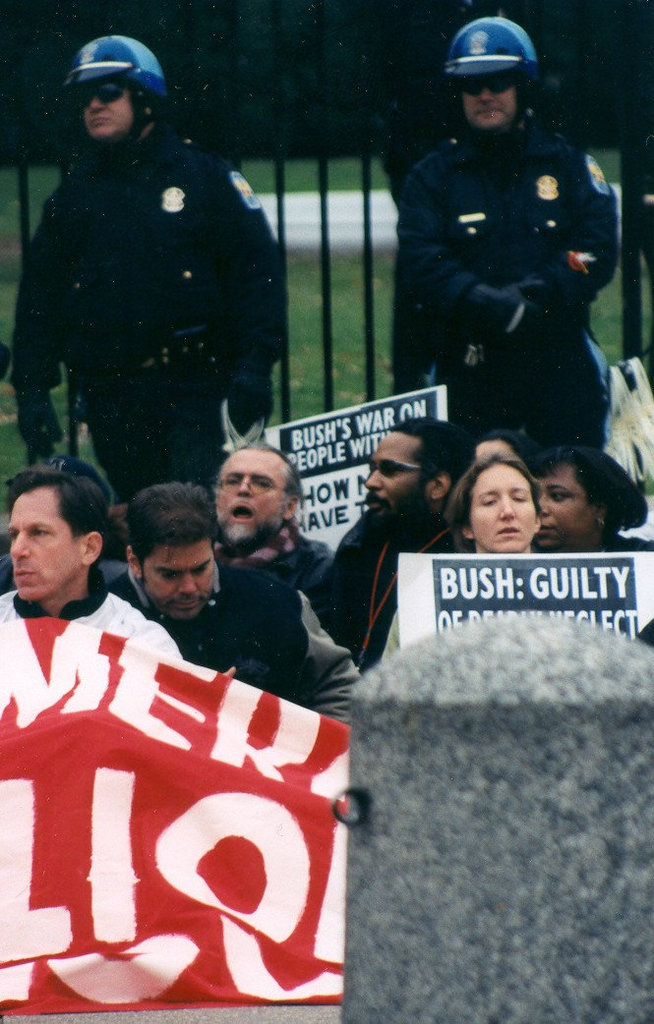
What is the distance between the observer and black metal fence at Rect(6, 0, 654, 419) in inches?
295

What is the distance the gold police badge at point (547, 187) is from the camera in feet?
23.4

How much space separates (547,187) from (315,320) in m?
10.2

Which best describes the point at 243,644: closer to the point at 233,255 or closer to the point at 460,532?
the point at 460,532

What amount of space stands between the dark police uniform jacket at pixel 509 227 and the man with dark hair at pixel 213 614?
1.78 meters

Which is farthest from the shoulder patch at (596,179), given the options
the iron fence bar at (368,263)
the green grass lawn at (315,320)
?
the green grass lawn at (315,320)

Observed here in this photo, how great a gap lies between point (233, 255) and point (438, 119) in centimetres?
106

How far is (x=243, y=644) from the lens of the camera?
573 cm

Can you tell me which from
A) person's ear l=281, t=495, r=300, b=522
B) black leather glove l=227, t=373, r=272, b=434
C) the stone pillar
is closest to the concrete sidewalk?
black leather glove l=227, t=373, r=272, b=434

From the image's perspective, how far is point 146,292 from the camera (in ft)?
23.4

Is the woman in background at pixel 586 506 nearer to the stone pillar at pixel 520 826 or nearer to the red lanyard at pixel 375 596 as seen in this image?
the red lanyard at pixel 375 596

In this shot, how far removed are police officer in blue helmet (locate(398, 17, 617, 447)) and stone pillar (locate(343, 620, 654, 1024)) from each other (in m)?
4.26

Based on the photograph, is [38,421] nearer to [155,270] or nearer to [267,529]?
[155,270]

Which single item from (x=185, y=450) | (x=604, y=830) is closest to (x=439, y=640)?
(x=604, y=830)

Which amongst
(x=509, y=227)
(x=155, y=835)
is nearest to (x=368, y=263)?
(x=509, y=227)
